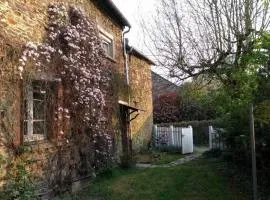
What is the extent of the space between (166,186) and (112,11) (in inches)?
277

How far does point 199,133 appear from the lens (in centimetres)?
2342

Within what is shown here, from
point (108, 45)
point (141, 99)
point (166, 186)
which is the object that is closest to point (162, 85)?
point (141, 99)

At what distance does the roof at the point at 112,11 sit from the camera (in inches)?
513

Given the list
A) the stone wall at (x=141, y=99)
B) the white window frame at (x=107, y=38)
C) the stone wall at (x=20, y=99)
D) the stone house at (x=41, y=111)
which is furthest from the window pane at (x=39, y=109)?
the stone wall at (x=141, y=99)

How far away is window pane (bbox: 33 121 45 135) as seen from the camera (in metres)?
8.68

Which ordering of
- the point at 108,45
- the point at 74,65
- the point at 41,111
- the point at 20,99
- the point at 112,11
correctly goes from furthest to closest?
1. the point at 108,45
2. the point at 112,11
3. the point at 74,65
4. the point at 41,111
5. the point at 20,99

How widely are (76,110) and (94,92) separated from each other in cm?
76

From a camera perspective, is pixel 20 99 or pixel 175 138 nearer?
pixel 20 99

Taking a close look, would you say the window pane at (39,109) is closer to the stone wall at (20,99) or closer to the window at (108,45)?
the stone wall at (20,99)

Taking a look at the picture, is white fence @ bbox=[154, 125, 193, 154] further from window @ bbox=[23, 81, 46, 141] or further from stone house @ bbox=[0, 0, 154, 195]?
window @ bbox=[23, 81, 46, 141]

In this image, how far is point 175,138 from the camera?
18609 millimetres

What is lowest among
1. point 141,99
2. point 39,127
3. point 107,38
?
point 39,127

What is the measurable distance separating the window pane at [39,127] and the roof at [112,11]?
5359 millimetres

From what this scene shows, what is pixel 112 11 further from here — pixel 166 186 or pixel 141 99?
pixel 166 186
